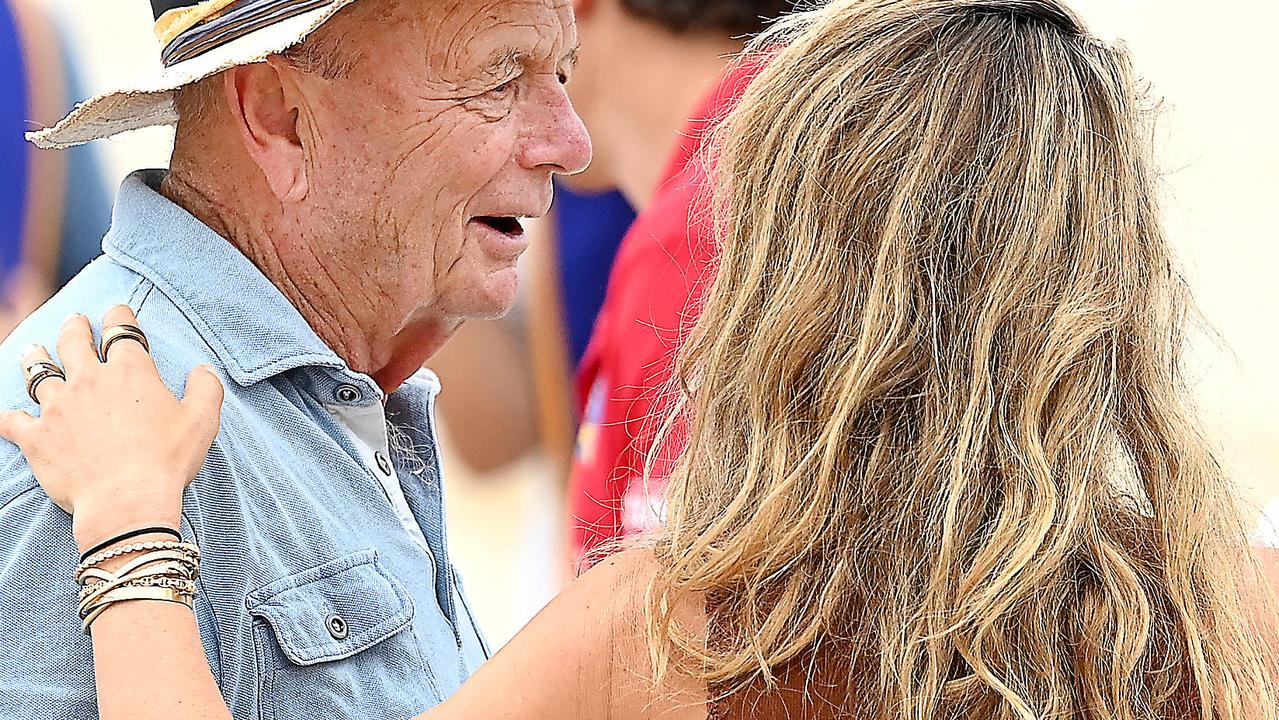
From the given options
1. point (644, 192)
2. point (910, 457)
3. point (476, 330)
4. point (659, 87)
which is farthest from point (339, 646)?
point (476, 330)

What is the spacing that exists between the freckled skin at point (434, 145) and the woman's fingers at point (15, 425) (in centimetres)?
40

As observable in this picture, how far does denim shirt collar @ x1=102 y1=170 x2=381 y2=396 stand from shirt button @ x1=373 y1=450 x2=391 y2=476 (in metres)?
0.19

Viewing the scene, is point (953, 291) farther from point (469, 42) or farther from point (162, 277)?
point (162, 277)

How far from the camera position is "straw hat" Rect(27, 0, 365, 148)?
5.47 ft

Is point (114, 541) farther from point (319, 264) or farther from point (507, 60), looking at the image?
point (507, 60)

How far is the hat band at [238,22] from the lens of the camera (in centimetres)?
168

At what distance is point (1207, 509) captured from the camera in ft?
4.84

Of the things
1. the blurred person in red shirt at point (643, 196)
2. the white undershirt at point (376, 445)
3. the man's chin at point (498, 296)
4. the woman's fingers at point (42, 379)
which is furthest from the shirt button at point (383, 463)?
the woman's fingers at point (42, 379)

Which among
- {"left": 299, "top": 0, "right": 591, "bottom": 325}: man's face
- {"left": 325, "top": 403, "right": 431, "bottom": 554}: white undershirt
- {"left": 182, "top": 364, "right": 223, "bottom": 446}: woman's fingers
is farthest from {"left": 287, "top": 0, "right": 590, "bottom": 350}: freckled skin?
{"left": 182, "top": 364, "right": 223, "bottom": 446}: woman's fingers

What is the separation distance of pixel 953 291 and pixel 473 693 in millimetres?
606

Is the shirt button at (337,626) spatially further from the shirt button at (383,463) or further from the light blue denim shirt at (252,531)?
the shirt button at (383,463)

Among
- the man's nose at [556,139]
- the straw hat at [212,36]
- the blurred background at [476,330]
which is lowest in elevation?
the blurred background at [476,330]

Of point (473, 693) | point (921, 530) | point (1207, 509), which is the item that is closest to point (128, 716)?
point (473, 693)

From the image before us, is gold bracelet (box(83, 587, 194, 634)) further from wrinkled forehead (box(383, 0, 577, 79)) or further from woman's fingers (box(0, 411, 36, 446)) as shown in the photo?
wrinkled forehead (box(383, 0, 577, 79))
